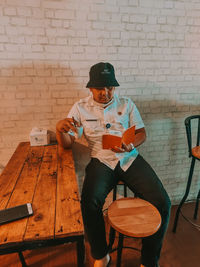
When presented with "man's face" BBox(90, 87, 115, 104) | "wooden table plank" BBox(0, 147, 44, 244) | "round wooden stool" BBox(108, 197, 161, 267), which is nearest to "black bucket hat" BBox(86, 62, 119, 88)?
"man's face" BBox(90, 87, 115, 104)

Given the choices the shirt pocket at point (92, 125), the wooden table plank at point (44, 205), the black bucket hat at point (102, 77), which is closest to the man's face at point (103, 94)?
the black bucket hat at point (102, 77)

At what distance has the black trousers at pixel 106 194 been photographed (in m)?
1.49

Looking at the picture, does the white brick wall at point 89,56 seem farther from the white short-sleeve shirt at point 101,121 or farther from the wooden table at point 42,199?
the wooden table at point 42,199

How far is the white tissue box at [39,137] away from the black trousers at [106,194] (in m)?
0.58

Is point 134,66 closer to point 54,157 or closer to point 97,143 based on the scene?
point 97,143

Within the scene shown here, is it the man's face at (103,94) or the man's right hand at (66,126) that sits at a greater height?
the man's face at (103,94)

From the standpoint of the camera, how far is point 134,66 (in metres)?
2.16

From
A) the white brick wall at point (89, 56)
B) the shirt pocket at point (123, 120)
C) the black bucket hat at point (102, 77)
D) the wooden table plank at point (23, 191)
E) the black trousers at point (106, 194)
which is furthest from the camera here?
the shirt pocket at point (123, 120)

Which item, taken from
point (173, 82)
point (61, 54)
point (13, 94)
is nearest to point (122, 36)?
point (61, 54)

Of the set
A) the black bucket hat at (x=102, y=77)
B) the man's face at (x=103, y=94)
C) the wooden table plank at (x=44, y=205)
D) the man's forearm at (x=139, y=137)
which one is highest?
the black bucket hat at (x=102, y=77)

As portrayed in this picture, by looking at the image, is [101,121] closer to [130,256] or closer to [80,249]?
[80,249]

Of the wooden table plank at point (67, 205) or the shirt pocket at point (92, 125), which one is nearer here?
the wooden table plank at point (67, 205)

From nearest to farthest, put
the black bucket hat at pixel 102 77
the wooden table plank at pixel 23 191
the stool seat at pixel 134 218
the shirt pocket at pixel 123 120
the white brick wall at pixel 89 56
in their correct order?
1. the wooden table plank at pixel 23 191
2. the stool seat at pixel 134 218
3. the black bucket hat at pixel 102 77
4. the white brick wall at pixel 89 56
5. the shirt pocket at pixel 123 120

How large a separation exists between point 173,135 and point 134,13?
154cm
